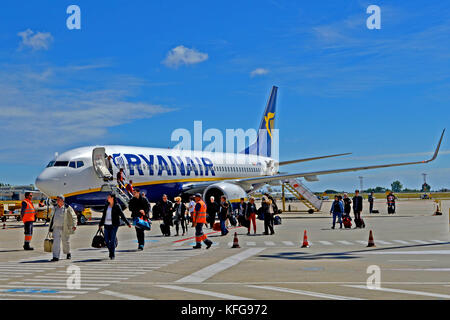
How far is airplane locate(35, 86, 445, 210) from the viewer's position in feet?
90.8

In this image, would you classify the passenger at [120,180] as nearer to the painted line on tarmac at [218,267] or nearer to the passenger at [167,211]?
the passenger at [167,211]

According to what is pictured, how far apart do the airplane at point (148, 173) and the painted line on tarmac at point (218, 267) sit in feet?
45.6

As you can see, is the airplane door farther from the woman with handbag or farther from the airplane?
the woman with handbag

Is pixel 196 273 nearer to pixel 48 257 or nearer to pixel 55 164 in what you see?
pixel 48 257

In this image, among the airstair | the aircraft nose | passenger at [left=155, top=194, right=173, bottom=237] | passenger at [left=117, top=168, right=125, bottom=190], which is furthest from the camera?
the airstair

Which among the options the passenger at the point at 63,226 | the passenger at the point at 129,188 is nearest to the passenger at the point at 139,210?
the passenger at the point at 63,226

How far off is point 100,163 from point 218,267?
58.4 feet

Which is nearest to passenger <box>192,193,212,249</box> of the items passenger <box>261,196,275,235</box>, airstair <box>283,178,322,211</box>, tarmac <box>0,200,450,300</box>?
tarmac <box>0,200,450,300</box>

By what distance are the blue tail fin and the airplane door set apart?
859 inches

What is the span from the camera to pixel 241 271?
1153cm

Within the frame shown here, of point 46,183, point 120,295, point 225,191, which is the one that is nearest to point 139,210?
point 120,295
